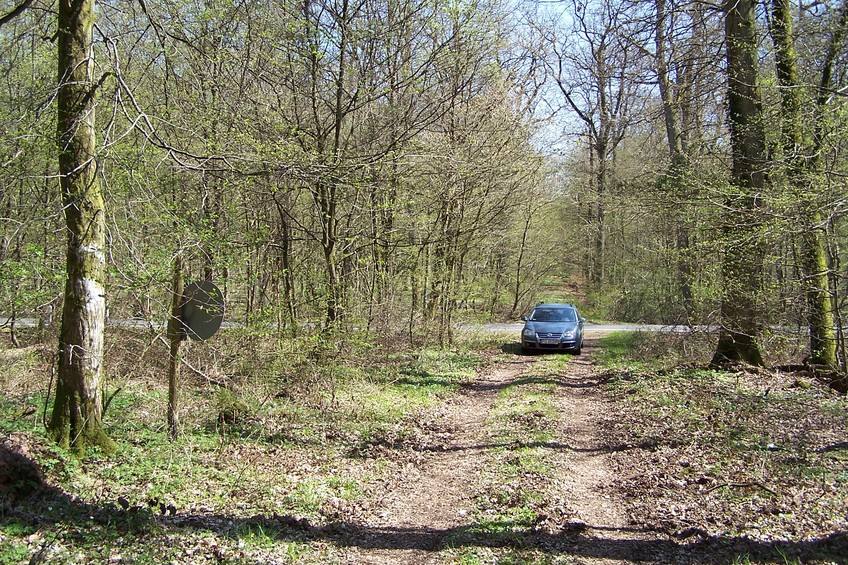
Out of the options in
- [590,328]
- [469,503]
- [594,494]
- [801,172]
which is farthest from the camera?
[590,328]

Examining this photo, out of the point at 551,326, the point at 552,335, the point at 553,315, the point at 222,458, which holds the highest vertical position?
the point at 553,315

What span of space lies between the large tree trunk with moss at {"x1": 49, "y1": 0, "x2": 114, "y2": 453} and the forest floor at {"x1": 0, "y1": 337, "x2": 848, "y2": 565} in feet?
1.67

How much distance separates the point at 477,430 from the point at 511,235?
60.0ft

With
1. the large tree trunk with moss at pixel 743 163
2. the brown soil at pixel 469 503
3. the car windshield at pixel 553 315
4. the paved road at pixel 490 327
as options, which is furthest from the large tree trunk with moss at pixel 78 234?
the car windshield at pixel 553 315

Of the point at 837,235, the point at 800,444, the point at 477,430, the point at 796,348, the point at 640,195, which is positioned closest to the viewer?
the point at 800,444

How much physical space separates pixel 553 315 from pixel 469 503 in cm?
1479

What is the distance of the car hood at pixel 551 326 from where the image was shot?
19703 mm

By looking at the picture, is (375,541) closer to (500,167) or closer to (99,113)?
(99,113)

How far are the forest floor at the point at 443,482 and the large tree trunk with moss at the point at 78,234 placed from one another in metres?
0.51

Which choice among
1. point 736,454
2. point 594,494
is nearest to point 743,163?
point 736,454

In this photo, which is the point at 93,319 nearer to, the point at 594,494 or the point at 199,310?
the point at 199,310

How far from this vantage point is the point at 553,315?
825 inches

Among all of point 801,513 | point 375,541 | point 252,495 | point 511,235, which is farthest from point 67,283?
point 511,235

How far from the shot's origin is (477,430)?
10055 mm
